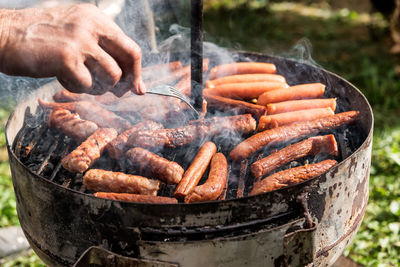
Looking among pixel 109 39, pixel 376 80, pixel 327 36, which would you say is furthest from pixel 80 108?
pixel 327 36

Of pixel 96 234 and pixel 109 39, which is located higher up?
pixel 109 39

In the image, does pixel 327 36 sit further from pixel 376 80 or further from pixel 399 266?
pixel 399 266

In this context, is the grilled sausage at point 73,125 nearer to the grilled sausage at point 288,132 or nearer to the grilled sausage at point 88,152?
the grilled sausage at point 88,152

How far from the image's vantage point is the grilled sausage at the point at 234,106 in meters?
3.27

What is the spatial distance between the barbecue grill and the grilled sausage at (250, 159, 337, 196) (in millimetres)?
187

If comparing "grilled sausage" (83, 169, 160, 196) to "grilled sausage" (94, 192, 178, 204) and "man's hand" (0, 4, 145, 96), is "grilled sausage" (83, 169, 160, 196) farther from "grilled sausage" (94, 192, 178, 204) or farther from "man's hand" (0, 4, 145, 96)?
"man's hand" (0, 4, 145, 96)

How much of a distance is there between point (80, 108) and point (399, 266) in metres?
3.23

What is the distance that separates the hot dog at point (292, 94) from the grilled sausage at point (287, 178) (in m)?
0.86

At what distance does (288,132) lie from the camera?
2.98 metres

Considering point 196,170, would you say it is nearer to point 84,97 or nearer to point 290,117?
point 290,117

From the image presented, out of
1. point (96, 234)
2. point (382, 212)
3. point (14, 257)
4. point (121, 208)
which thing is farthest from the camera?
point (382, 212)

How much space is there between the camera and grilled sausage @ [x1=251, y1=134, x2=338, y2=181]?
272cm

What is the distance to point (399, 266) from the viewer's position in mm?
4043

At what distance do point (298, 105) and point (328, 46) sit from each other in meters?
5.97
